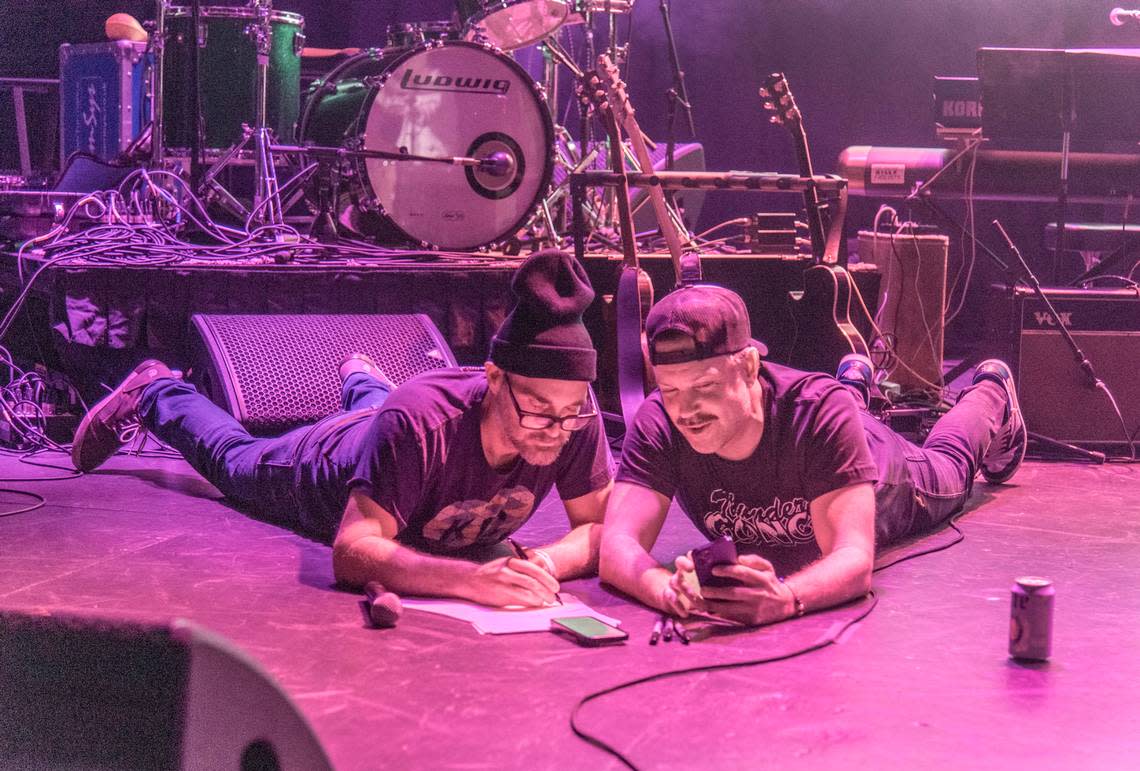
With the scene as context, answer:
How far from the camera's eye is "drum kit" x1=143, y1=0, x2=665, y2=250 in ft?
22.7

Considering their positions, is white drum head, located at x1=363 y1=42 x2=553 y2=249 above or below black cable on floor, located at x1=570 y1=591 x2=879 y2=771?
above

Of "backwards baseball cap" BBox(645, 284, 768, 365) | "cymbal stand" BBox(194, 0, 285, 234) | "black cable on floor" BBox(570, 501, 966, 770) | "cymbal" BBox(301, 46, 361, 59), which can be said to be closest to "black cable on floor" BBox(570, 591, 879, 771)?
"black cable on floor" BBox(570, 501, 966, 770)

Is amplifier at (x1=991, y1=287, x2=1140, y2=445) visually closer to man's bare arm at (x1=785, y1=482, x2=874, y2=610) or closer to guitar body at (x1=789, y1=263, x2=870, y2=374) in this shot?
guitar body at (x1=789, y1=263, x2=870, y2=374)

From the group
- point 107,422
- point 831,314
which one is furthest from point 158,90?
point 831,314

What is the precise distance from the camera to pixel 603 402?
6.39 metres

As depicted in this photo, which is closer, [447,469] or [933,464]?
[447,469]

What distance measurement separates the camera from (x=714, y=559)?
3188 millimetres

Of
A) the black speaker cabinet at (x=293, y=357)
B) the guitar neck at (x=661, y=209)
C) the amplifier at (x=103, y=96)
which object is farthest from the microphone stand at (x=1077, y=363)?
the amplifier at (x=103, y=96)

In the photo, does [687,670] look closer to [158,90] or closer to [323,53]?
[158,90]

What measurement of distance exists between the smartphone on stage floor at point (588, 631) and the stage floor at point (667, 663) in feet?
0.10

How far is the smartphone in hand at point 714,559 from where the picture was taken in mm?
3158

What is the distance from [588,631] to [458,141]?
4362 mm

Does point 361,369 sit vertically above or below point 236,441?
above

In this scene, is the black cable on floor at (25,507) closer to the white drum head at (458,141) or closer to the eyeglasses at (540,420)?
the eyeglasses at (540,420)
